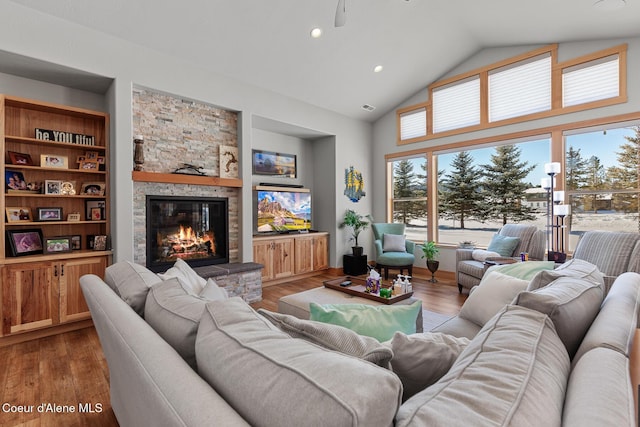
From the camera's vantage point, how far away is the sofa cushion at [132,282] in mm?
1452

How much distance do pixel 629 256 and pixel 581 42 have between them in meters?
3.13

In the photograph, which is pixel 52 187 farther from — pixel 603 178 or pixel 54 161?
pixel 603 178

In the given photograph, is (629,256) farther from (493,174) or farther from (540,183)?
(493,174)

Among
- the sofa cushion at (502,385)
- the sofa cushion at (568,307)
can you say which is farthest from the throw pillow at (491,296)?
the sofa cushion at (502,385)

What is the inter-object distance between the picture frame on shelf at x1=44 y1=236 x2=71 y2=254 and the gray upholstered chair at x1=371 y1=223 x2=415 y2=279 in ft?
14.0

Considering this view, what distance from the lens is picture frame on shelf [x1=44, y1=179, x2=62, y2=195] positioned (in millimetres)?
3193

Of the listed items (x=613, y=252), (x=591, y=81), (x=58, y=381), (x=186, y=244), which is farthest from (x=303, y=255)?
(x=591, y=81)

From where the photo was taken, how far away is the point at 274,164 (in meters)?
5.47

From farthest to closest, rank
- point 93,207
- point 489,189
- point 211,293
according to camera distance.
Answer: point 489,189, point 93,207, point 211,293

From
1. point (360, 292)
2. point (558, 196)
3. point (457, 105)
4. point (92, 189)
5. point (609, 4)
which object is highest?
point (609, 4)

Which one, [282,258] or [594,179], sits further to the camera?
[282,258]


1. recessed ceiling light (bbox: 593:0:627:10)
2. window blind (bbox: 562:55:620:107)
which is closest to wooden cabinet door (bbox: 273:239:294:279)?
window blind (bbox: 562:55:620:107)

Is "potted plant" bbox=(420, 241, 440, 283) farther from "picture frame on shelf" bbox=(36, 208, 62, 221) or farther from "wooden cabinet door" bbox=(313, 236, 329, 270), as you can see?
"picture frame on shelf" bbox=(36, 208, 62, 221)

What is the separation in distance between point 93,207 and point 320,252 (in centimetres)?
353
